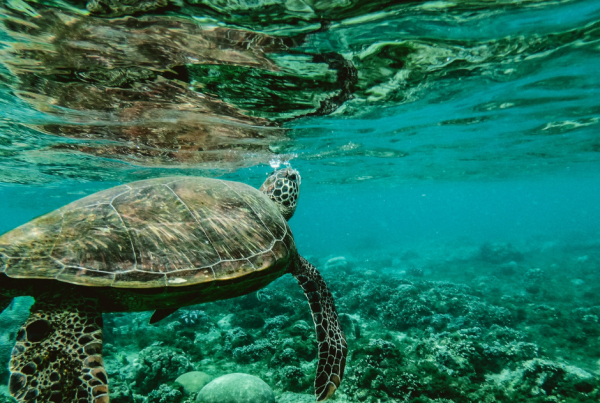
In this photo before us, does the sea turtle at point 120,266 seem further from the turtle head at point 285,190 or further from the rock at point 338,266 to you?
the rock at point 338,266

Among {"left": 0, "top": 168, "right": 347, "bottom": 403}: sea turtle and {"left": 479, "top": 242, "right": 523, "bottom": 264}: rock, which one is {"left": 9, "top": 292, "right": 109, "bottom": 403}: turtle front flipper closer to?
{"left": 0, "top": 168, "right": 347, "bottom": 403}: sea turtle

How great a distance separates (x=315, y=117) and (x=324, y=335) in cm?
860

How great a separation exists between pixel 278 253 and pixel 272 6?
425cm

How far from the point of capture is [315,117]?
11.2 m

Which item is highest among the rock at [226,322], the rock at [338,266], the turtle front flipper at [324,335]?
the turtle front flipper at [324,335]

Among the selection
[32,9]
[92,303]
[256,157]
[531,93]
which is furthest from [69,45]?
[531,93]

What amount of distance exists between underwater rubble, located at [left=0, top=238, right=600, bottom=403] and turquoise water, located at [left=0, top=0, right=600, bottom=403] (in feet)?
0.17

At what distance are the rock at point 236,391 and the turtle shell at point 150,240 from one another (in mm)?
2982

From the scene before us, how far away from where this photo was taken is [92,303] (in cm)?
321

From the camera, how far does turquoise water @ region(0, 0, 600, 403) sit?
5.67 metres

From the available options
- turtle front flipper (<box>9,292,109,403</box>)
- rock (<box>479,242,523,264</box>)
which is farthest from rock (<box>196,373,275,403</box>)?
rock (<box>479,242,523,264</box>)

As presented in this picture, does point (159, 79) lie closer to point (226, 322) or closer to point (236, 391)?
point (236, 391)

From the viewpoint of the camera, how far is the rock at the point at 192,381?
6301 mm

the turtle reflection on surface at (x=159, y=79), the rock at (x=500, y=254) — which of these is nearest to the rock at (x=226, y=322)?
the turtle reflection on surface at (x=159, y=79)
